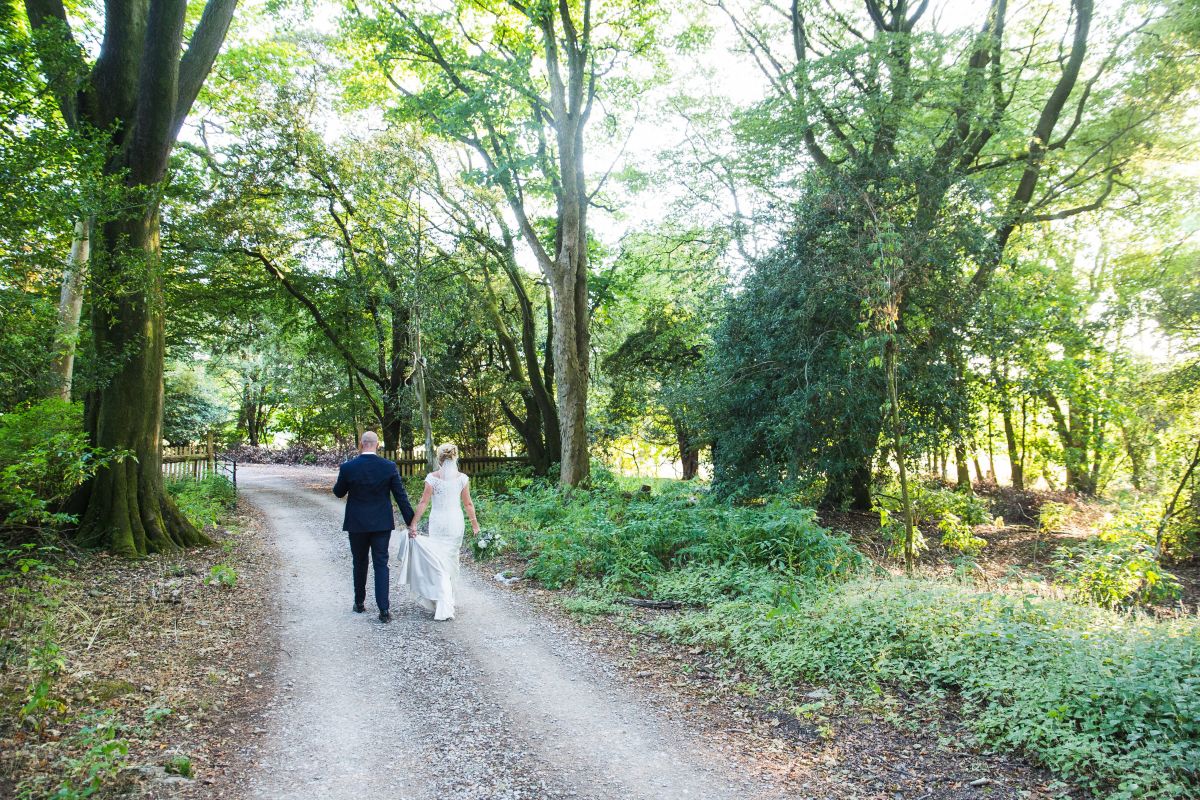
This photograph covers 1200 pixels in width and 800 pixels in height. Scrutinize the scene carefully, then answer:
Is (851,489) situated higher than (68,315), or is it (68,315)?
(68,315)

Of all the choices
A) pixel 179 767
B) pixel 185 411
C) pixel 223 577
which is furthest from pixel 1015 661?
pixel 185 411

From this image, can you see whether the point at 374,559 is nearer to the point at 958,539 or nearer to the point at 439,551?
the point at 439,551

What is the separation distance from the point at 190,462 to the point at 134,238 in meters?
12.5

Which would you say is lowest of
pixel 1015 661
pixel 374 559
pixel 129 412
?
pixel 1015 661

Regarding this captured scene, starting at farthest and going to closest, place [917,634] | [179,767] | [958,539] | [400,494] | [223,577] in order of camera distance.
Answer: [958,539], [223,577], [400,494], [917,634], [179,767]

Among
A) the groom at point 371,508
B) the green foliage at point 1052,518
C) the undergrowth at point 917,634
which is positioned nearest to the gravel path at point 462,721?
the groom at point 371,508

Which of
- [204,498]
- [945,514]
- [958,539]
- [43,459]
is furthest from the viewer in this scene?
[204,498]

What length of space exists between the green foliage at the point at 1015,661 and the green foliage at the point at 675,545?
3.67 feet

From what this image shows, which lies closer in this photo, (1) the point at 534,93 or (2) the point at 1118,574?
(2) the point at 1118,574

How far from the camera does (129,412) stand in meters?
8.85

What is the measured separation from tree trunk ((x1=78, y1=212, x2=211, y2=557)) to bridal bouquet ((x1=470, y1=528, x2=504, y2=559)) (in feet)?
14.1

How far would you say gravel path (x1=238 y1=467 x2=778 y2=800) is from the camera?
368 cm

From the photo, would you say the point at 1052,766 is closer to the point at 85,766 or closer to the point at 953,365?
the point at 85,766

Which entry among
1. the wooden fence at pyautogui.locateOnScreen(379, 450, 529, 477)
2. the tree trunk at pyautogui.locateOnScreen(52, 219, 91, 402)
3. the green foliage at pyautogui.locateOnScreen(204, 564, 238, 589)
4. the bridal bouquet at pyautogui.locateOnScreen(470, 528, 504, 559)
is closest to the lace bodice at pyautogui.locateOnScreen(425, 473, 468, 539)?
the bridal bouquet at pyautogui.locateOnScreen(470, 528, 504, 559)
